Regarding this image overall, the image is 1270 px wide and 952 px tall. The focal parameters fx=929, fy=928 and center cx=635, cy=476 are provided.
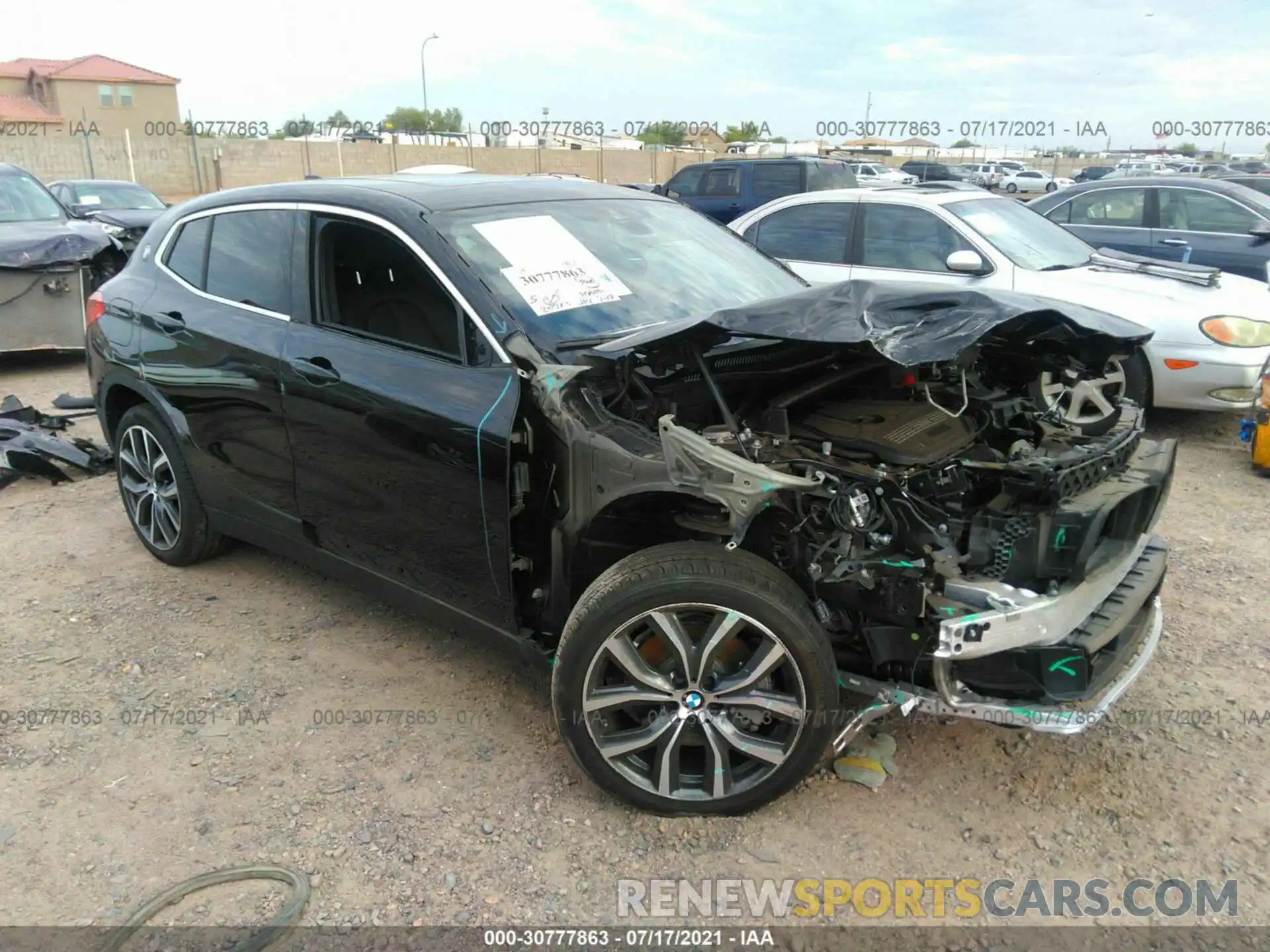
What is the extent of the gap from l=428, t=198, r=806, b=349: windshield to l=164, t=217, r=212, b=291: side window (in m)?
1.49

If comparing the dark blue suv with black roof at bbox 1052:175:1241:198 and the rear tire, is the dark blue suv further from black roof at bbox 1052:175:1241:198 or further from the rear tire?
the rear tire

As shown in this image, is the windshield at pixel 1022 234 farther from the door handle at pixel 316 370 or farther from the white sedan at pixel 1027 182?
the white sedan at pixel 1027 182

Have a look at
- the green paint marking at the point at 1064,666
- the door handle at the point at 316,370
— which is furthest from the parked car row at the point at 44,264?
the green paint marking at the point at 1064,666

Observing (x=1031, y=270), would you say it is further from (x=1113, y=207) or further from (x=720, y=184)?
(x=720, y=184)

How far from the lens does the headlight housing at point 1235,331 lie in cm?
587

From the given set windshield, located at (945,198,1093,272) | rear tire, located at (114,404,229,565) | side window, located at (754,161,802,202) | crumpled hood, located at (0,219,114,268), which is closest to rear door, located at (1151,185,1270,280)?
windshield, located at (945,198,1093,272)

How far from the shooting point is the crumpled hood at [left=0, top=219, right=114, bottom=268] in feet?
25.7

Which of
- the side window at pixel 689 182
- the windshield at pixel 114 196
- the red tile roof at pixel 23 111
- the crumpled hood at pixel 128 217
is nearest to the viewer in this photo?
the crumpled hood at pixel 128 217

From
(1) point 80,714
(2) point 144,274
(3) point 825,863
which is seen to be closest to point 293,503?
(1) point 80,714

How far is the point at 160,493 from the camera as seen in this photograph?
4434 mm

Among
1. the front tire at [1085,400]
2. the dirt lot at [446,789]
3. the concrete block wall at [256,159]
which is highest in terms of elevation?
the concrete block wall at [256,159]

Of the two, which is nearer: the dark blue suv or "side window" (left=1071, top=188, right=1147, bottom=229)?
"side window" (left=1071, top=188, right=1147, bottom=229)

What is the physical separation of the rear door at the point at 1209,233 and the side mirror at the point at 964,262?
3.40 m

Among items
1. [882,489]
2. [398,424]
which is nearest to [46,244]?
[398,424]
